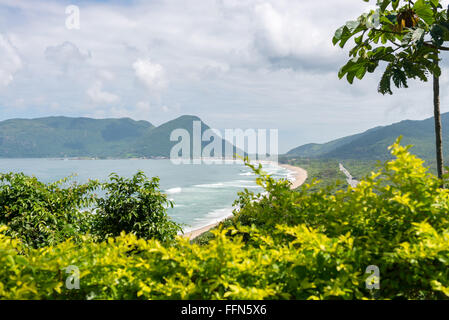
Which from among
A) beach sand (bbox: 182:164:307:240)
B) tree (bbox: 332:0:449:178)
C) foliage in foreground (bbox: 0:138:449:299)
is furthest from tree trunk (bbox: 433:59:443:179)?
foliage in foreground (bbox: 0:138:449:299)

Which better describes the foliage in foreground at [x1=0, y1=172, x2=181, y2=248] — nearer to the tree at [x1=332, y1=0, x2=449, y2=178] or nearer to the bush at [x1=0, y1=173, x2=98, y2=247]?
the bush at [x1=0, y1=173, x2=98, y2=247]

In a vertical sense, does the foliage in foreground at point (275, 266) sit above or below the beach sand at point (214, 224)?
above

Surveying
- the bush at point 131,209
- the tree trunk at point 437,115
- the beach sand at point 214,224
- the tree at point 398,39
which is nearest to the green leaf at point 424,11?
the tree at point 398,39

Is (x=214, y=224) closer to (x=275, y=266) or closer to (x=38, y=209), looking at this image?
(x=38, y=209)

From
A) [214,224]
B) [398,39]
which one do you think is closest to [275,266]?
[398,39]

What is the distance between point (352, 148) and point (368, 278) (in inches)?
7958

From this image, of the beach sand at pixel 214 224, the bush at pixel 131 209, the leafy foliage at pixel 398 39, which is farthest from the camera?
the beach sand at pixel 214 224

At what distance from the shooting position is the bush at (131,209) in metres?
6.18

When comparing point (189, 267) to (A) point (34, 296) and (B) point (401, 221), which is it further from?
(B) point (401, 221)

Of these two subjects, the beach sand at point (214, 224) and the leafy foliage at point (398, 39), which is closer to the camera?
the leafy foliage at point (398, 39)

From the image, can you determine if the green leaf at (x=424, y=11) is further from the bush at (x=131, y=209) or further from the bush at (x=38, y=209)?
the bush at (x=38, y=209)

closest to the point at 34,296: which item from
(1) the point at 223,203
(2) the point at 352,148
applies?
(1) the point at 223,203

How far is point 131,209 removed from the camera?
20.0 ft
